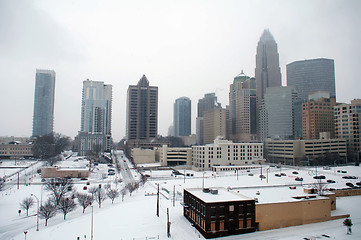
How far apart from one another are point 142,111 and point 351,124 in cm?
12672

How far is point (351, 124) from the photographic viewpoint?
12106 cm

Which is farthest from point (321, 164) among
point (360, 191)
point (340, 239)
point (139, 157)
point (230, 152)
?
point (340, 239)

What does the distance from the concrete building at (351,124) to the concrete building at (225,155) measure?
45881mm

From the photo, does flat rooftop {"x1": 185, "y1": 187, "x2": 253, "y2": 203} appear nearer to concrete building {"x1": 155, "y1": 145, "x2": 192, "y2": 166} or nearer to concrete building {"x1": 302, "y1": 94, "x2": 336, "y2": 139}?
concrete building {"x1": 155, "y1": 145, "x2": 192, "y2": 166}

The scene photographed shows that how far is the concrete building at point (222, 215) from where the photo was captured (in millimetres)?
34250

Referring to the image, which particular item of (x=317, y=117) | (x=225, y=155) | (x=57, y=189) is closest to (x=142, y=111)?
(x=225, y=155)

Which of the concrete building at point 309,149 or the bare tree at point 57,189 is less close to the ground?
the concrete building at point 309,149

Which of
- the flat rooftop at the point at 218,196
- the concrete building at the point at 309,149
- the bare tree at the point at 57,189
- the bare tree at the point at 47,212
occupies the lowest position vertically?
the bare tree at the point at 47,212

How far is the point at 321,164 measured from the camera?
111 meters

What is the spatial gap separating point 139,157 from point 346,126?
9786 cm

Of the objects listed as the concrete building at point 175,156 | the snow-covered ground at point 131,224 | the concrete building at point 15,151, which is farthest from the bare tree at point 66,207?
the concrete building at point 15,151

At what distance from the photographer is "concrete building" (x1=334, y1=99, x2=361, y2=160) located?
390 ft

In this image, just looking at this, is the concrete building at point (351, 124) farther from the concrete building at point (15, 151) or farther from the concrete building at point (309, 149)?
the concrete building at point (15, 151)

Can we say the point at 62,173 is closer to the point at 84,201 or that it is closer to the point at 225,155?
the point at 84,201
